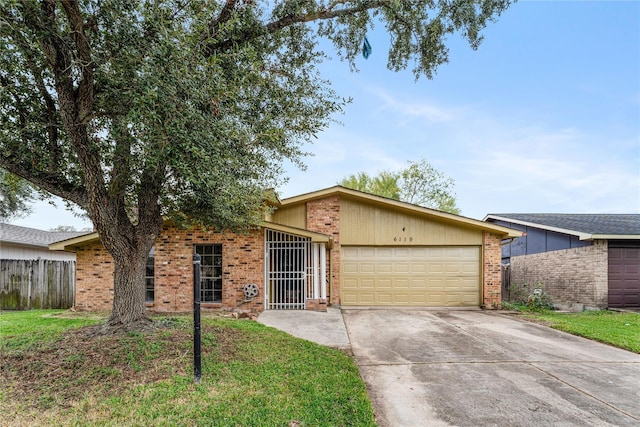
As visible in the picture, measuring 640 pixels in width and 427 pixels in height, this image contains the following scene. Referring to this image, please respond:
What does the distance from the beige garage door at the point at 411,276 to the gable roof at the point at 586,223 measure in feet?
11.4

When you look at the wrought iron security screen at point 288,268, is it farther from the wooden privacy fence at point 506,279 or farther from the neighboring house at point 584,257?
the wooden privacy fence at point 506,279

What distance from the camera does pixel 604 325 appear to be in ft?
26.8

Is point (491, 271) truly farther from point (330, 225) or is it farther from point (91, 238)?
point (91, 238)

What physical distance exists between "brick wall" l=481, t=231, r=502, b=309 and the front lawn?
7476 millimetres

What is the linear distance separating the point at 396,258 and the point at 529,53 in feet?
25.5

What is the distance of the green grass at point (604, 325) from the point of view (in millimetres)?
6597

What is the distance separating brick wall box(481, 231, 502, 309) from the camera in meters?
11.0

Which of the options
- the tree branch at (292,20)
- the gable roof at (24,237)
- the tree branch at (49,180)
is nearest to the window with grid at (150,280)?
the tree branch at (49,180)

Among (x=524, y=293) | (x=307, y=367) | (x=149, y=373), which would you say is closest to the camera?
(x=149, y=373)

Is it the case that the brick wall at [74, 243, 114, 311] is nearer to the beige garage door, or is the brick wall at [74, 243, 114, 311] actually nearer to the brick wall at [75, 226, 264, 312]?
the brick wall at [75, 226, 264, 312]

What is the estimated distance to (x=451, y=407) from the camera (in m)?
3.64

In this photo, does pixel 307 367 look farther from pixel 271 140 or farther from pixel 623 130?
pixel 623 130

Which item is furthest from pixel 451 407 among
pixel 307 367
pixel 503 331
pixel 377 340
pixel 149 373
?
pixel 503 331

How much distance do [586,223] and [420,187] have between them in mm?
13596
